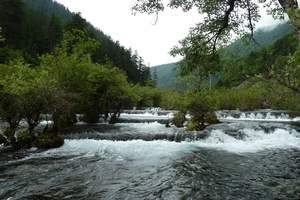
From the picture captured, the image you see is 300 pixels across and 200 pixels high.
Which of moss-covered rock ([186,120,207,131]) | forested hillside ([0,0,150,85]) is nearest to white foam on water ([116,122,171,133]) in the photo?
moss-covered rock ([186,120,207,131])

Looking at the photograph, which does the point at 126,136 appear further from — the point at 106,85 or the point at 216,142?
the point at 106,85

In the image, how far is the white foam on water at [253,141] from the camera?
17875 millimetres

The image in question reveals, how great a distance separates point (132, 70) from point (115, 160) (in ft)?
253

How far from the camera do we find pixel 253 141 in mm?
19844

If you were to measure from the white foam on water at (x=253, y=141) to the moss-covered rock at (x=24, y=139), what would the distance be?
890 cm

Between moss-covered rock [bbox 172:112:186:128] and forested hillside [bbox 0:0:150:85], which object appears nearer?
moss-covered rock [bbox 172:112:186:128]

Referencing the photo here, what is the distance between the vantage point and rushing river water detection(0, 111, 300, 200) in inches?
364

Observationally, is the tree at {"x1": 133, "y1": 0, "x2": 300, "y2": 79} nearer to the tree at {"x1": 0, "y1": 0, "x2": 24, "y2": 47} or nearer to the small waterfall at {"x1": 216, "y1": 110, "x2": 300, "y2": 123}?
the small waterfall at {"x1": 216, "y1": 110, "x2": 300, "y2": 123}

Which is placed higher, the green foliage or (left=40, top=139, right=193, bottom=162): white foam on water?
the green foliage

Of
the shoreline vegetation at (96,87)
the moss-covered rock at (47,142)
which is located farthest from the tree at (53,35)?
the moss-covered rock at (47,142)

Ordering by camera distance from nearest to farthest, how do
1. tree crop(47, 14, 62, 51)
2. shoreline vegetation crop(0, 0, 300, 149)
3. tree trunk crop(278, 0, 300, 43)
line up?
tree trunk crop(278, 0, 300, 43) < shoreline vegetation crop(0, 0, 300, 149) < tree crop(47, 14, 62, 51)

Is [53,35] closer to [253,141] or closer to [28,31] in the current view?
[28,31]

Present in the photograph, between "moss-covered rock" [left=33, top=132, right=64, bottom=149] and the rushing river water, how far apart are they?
1.93ft

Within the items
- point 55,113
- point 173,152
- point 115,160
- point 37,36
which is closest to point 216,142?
point 173,152
